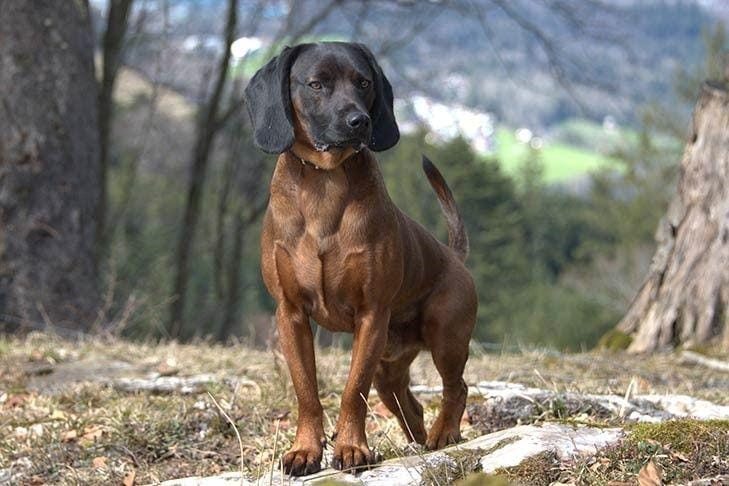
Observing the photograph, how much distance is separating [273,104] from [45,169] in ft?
17.2

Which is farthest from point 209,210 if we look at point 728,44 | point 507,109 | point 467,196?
point 507,109

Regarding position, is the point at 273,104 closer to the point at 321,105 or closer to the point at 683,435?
the point at 321,105

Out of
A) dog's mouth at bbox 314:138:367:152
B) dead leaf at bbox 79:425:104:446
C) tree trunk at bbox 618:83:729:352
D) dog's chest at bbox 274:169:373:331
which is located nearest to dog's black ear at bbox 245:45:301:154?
dog's mouth at bbox 314:138:367:152

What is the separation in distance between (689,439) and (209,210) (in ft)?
81.5

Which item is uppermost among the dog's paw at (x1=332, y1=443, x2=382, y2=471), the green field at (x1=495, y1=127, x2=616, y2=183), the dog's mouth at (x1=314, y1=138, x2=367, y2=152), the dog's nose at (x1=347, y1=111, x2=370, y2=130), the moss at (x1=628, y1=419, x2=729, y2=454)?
the dog's nose at (x1=347, y1=111, x2=370, y2=130)

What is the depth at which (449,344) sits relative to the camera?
4.27 m

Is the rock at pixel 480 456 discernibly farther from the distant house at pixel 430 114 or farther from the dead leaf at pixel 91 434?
the distant house at pixel 430 114

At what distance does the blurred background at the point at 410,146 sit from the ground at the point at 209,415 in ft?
3.72

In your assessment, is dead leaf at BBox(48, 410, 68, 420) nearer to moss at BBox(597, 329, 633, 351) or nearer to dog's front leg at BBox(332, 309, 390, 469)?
dog's front leg at BBox(332, 309, 390, 469)

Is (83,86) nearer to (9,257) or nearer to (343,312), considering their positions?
(9,257)

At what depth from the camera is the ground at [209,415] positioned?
137 inches

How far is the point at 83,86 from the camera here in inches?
351

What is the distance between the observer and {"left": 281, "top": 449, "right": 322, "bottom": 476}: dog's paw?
363 centimetres

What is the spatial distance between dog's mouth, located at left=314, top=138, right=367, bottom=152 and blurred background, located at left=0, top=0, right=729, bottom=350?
14.4 ft
